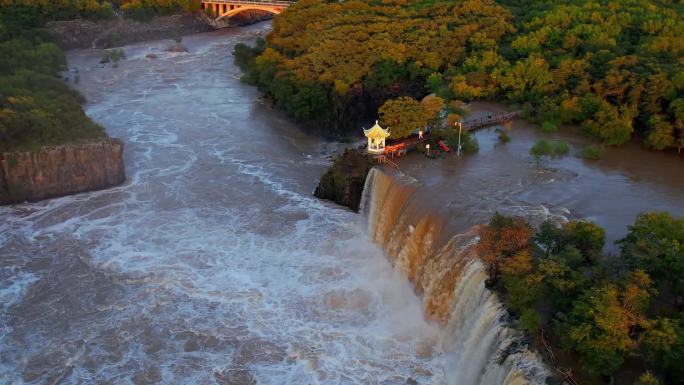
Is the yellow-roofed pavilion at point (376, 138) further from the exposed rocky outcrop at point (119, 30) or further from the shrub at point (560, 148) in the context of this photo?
the exposed rocky outcrop at point (119, 30)

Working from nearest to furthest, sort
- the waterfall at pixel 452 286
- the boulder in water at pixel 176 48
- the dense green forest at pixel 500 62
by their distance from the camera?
the waterfall at pixel 452 286 → the dense green forest at pixel 500 62 → the boulder in water at pixel 176 48

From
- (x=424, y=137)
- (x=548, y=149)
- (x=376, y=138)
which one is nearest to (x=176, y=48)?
(x=424, y=137)

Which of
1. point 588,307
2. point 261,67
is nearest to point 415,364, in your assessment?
point 588,307

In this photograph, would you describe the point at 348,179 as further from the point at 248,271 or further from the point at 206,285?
the point at 206,285

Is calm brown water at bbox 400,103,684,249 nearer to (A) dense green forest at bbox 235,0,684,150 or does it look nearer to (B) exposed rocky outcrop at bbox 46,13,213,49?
(A) dense green forest at bbox 235,0,684,150

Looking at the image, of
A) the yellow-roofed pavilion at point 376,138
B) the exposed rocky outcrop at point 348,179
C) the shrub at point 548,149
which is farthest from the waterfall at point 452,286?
the shrub at point 548,149

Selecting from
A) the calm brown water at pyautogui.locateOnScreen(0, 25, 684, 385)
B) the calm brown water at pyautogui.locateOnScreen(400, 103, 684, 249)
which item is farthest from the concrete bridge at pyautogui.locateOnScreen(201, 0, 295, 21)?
the calm brown water at pyautogui.locateOnScreen(400, 103, 684, 249)

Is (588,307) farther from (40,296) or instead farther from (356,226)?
(40,296)
